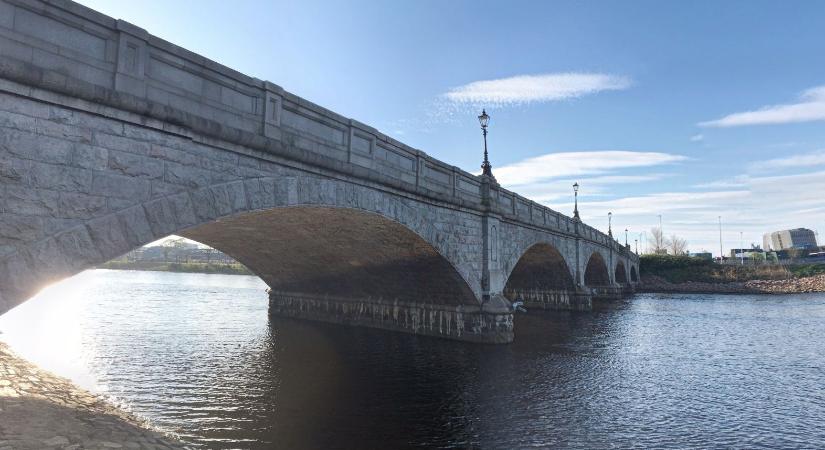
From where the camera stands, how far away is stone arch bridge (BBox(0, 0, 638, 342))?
7.17 m

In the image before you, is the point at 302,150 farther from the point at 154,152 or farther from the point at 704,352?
the point at 704,352

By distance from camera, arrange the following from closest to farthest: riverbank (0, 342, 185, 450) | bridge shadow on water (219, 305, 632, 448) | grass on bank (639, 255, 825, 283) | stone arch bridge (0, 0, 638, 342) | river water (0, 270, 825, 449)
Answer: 1. stone arch bridge (0, 0, 638, 342)
2. riverbank (0, 342, 185, 450)
3. bridge shadow on water (219, 305, 632, 448)
4. river water (0, 270, 825, 449)
5. grass on bank (639, 255, 825, 283)

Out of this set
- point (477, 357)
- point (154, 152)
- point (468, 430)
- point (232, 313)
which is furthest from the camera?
point (232, 313)

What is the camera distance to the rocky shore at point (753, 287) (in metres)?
66.9

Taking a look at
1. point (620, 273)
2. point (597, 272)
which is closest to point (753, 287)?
point (620, 273)

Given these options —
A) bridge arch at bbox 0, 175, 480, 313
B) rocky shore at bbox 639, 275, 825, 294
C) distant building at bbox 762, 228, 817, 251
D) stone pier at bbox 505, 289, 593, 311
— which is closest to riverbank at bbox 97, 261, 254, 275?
stone pier at bbox 505, 289, 593, 311

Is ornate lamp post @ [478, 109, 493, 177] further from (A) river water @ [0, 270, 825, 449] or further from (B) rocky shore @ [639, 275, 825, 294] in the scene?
(B) rocky shore @ [639, 275, 825, 294]

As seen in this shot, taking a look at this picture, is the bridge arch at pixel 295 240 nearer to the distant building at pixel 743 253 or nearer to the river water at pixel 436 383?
the river water at pixel 436 383

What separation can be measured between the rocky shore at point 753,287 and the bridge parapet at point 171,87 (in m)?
72.5

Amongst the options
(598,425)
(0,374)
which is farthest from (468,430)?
(0,374)

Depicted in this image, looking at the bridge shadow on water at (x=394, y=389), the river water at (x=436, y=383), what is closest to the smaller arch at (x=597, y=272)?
the river water at (x=436, y=383)

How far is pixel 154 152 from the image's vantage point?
8.88 meters

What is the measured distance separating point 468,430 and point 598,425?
11.0ft

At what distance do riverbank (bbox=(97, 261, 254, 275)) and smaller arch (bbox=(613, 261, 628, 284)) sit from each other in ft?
237
